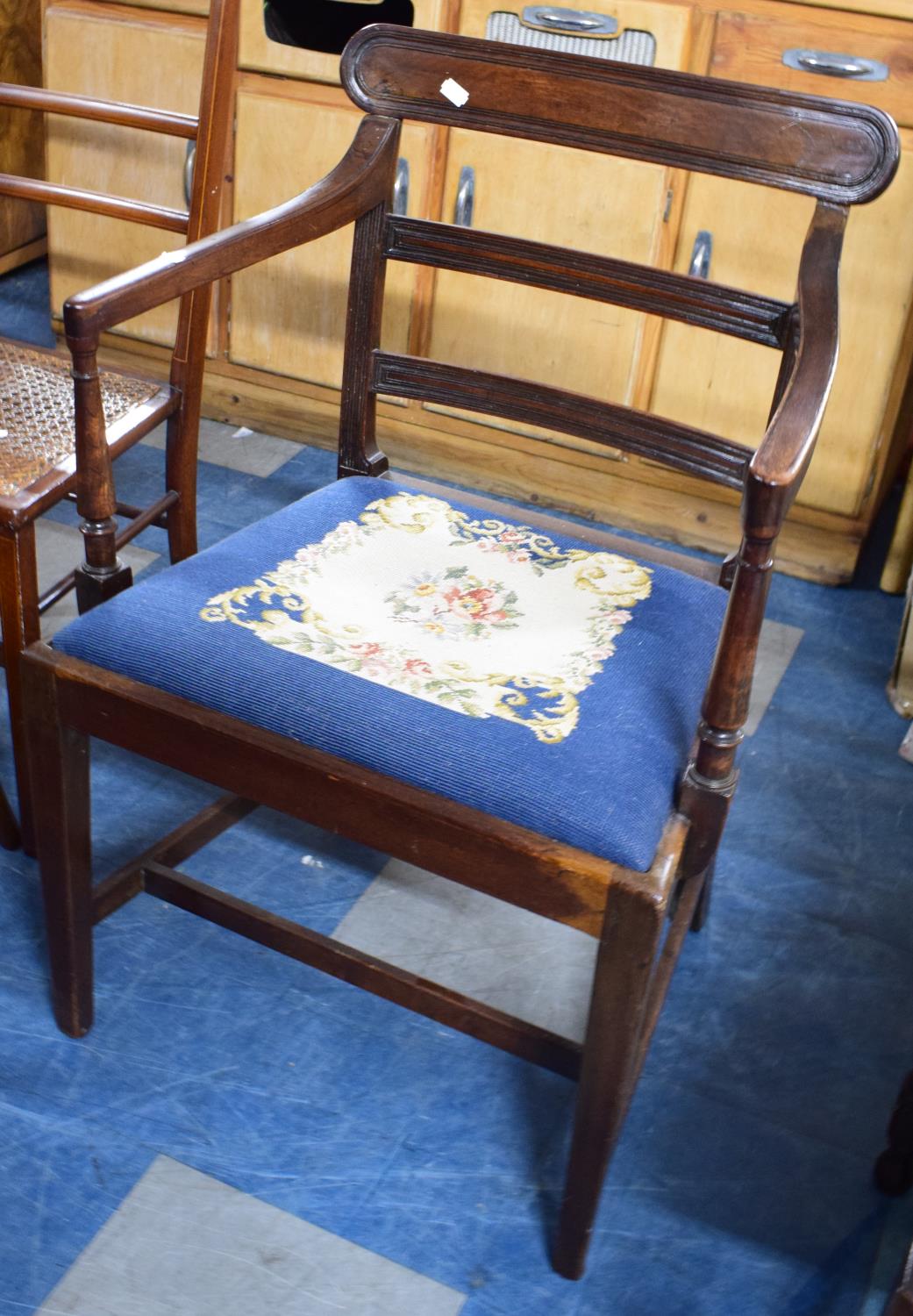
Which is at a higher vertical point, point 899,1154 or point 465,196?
point 465,196

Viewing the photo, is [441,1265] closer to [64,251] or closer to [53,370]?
[53,370]

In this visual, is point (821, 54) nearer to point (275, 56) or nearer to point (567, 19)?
point (567, 19)

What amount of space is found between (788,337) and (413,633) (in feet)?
1.37

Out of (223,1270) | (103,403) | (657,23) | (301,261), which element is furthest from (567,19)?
(223,1270)

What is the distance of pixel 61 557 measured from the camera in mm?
2045

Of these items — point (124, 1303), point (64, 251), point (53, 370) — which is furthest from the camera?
point (64, 251)

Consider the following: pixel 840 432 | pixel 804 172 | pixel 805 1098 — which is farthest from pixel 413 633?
pixel 840 432

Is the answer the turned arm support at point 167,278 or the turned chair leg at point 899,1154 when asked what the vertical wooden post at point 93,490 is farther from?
the turned chair leg at point 899,1154

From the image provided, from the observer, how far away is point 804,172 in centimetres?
114

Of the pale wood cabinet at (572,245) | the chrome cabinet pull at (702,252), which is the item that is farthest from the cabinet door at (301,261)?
the chrome cabinet pull at (702,252)

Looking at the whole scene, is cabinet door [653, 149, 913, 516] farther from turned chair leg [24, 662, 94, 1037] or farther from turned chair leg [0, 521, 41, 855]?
turned chair leg [24, 662, 94, 1037]

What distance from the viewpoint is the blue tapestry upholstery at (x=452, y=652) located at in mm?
976

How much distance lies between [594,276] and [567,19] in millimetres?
951

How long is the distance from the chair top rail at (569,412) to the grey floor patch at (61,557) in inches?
29.5
